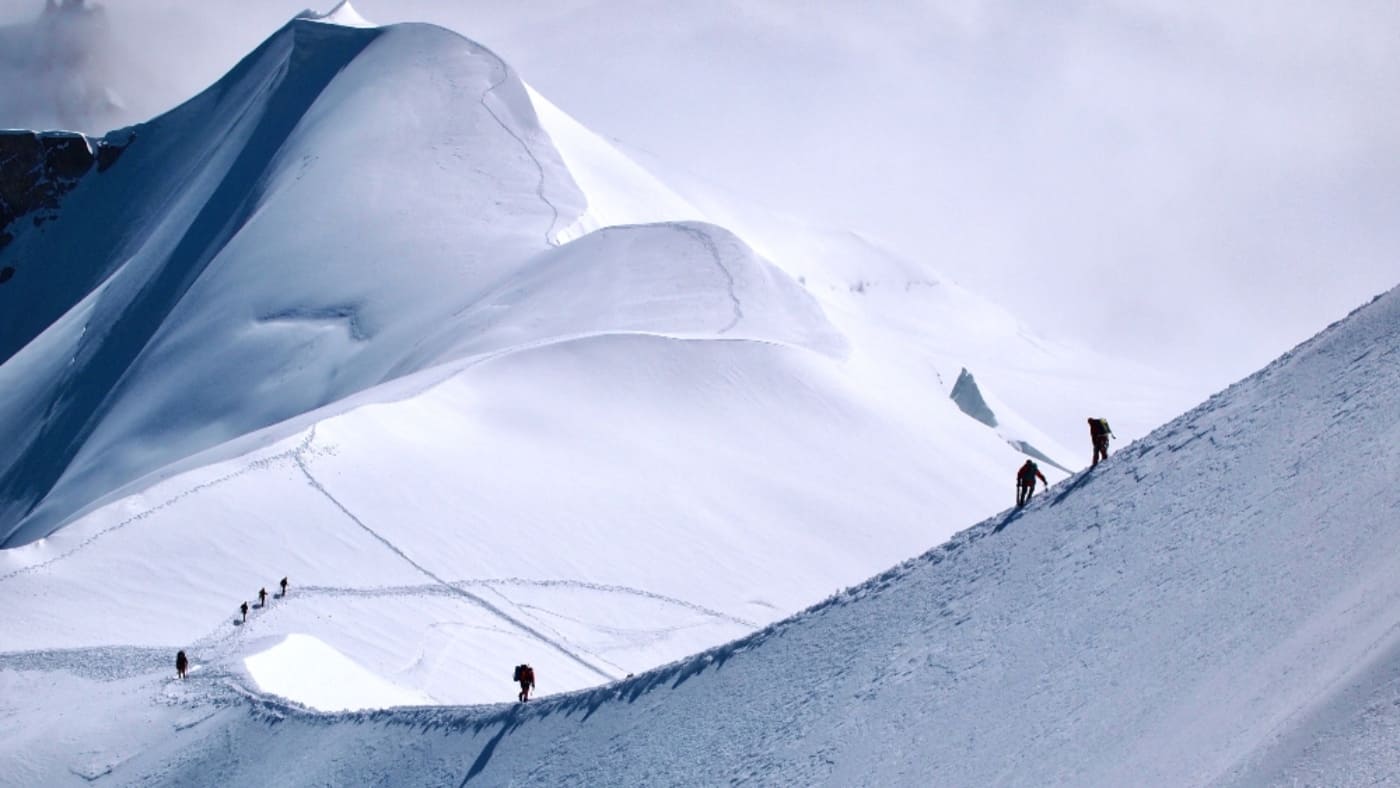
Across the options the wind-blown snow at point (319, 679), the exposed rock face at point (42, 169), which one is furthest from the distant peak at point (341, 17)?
the wind-blown snow at point (319, 679)

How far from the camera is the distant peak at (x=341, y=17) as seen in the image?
91500 millimetres

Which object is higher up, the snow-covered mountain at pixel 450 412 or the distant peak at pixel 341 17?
the distant peak at pixel 341 17

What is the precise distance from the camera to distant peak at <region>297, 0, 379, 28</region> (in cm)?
9150

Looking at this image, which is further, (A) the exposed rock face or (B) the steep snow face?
(A) the exposed rock face

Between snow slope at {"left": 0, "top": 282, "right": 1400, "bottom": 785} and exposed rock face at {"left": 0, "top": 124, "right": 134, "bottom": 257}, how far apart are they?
304 feet

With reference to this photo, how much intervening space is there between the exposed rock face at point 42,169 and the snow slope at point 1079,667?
92810 mm

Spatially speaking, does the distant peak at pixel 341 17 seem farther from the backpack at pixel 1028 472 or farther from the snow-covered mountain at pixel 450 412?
the backpack at pixel 1028 472

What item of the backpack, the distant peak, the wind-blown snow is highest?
the distant peak

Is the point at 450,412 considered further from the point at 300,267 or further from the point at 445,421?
the point at 300,267

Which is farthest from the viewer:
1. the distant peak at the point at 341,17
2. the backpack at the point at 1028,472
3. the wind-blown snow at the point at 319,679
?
the distant peak at the point at 341,17

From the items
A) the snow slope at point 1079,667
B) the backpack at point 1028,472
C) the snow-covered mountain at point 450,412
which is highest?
the snow-covered mountain at point 450,412

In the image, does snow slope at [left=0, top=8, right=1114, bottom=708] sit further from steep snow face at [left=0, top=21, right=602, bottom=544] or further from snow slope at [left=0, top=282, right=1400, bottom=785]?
snow slope at [left=0, top=282, right=1400, bottom=785]

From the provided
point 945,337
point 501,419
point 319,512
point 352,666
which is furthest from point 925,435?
point 945,337

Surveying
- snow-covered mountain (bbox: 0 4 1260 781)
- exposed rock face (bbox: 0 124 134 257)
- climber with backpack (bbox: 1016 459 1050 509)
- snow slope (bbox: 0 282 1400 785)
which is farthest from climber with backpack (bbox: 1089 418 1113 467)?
exposed rock face (bbox: 0 124 134 257)
